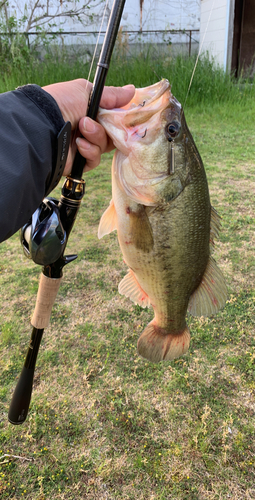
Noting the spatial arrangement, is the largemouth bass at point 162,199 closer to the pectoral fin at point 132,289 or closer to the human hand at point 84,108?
the human hand at point 84,108

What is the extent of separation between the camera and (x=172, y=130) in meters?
1.42

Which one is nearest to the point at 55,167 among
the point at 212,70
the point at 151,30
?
the point at 212,70

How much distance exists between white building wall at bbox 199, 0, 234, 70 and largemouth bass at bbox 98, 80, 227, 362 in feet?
31.6

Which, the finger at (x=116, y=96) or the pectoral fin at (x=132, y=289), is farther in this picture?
the pectoral fin at (x=132, y=289)

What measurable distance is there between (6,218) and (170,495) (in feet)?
5.68

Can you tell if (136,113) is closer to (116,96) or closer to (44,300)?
(116,96)

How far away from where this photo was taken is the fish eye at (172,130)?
1.40 metres

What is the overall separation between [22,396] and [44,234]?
95cm

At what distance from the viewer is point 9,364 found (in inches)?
102

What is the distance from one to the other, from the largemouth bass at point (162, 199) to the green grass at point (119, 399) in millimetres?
1032

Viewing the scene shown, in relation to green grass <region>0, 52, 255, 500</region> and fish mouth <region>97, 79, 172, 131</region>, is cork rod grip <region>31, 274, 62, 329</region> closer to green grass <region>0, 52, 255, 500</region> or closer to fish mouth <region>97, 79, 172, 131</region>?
fish mouth <region>97, 79, 172, 131</region>

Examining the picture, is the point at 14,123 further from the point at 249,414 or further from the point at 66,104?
the point at 249,414

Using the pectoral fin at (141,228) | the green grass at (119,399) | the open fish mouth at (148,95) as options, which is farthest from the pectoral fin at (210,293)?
the green grass at (119,399)

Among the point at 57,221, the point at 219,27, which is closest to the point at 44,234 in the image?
the point at 57,221
